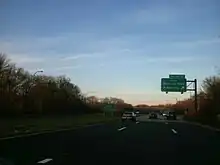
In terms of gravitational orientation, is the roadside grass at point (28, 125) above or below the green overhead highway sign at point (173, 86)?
below


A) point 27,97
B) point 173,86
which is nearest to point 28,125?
point 173,86

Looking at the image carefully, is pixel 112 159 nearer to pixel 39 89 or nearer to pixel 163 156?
pixel 163 156

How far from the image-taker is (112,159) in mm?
14695

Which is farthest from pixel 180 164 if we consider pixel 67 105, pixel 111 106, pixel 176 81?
pixel 67 105

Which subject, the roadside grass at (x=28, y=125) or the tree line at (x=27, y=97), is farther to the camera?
the tree line at (x=27, y=97)

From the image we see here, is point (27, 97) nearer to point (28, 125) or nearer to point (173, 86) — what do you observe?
point (173, 86)

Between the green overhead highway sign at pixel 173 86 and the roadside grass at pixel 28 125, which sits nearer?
the roadside grass at pixel 28 125

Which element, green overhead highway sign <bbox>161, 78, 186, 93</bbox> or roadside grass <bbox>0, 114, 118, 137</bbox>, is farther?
green overhead highway sign <bbox>161, 78, 186, 93</bbox>

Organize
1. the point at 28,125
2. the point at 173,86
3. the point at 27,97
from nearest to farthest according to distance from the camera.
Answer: the point at 28,125
the point at 173,86
the point at 27,97

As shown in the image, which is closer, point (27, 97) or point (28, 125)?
point (28, 125)

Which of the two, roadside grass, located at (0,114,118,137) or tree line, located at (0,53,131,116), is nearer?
roadside grass, located at (0,114,118,137)

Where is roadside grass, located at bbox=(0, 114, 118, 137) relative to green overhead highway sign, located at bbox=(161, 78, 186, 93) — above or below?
below

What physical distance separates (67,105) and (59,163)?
94388 mm

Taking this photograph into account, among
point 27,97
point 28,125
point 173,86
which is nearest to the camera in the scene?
point 28,125
